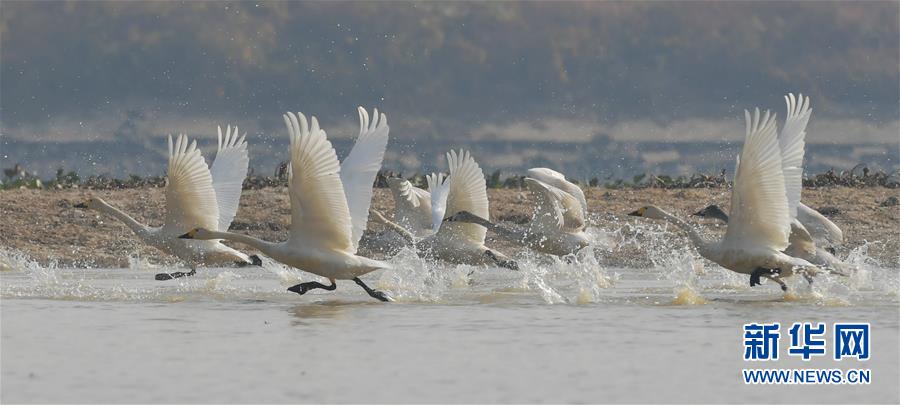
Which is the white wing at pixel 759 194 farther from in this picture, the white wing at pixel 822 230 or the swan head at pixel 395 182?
the swan head at pixel 395 182

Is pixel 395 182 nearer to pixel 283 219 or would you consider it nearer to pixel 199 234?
pixel 199 234

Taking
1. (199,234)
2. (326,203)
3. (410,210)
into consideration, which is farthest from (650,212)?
(199,234)

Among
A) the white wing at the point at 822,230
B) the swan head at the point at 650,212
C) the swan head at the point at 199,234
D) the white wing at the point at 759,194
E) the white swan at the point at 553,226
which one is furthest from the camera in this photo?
the white swan at the point at 553,226

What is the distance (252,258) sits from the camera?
16.5 metres

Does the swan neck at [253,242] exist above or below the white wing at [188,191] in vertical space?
below

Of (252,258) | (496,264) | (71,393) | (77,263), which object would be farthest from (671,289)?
(77,263)

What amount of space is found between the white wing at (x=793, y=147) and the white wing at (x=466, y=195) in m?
4.21

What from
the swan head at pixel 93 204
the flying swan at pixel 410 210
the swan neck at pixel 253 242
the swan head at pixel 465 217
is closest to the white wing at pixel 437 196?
the flying swan at pixel 410 210

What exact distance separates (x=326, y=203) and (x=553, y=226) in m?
5.22

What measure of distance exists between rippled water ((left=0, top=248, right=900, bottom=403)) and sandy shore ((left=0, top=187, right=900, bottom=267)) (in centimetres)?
501

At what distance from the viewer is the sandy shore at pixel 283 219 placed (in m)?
23.1

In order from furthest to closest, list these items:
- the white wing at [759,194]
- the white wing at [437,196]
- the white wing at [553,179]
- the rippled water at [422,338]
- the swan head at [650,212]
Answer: the white wing at [437,196] < the white wing at [553,179] < the swan head at [650,212] < the white wing at [759,194] < the rippled water at [422,338]

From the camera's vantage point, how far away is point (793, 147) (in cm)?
1482

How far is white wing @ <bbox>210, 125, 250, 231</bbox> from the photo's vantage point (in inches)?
674
